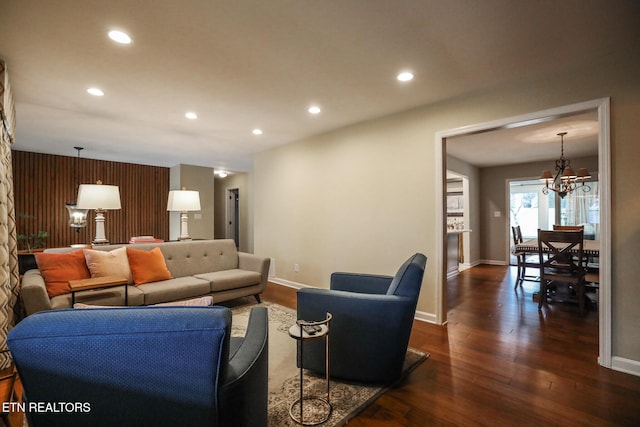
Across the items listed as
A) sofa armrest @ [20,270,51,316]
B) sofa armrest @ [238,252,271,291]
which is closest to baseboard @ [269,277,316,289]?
sofa armrest @ [238,252,271,291]

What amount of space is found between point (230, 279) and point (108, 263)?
1.25 metres

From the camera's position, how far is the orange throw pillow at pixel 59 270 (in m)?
2.68

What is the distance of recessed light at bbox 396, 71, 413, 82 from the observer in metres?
2.63

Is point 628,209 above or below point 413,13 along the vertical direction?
below

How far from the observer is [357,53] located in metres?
2.33

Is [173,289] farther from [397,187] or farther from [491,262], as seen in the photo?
[491,262]

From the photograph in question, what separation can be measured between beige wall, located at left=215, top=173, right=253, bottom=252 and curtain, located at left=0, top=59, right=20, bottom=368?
5.95 m

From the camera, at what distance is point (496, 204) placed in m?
7.50

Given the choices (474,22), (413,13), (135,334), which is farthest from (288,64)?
(135,334)

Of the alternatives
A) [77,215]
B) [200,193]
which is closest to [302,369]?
[77,215]

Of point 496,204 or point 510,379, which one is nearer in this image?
point 510,379

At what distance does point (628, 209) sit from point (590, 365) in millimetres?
1256

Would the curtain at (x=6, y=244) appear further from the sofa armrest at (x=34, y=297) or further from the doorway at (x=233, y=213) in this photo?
the doorway at (x=233, y=213)

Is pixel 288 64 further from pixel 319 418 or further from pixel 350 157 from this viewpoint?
pixel 319 418
